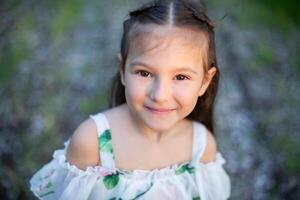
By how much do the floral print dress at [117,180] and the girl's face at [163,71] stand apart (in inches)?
9.4

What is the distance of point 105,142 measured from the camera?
6.25 feet

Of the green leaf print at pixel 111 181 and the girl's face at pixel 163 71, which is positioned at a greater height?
the girl's face at pixel 163 71

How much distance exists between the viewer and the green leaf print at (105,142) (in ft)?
6.23

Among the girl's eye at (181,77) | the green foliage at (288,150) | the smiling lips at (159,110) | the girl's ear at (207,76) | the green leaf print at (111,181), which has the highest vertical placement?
the girl's eye at (181,77)

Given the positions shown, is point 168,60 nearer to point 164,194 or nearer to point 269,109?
point 164,194

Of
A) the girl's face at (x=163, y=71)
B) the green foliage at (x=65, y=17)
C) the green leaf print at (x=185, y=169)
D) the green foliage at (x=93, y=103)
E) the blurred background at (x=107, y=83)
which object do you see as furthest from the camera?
the green foliage at (x=65, y=17)

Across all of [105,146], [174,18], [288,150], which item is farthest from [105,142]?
[288,150]

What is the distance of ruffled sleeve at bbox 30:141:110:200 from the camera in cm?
189

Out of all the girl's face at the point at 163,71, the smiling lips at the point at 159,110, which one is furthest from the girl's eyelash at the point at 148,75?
the smiling lips at the point at 159,110

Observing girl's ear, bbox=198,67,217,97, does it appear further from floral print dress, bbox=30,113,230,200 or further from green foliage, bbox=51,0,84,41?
green foliage, bbox=51,0,84,41

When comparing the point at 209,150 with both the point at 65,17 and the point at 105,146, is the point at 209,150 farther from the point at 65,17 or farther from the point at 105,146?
the point at 65,17

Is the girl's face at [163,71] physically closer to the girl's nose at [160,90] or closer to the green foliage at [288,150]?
the girl's nose at [160,90]

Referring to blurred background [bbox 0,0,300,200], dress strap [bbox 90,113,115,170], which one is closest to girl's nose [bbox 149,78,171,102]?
dress strap [bbox 90,113,115,170]

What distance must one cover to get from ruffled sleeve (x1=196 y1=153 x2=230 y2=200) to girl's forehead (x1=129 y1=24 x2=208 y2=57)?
1.67 ft
